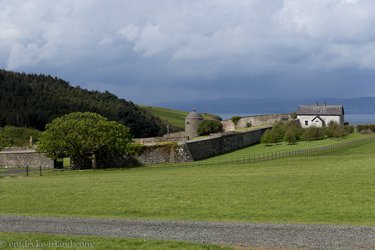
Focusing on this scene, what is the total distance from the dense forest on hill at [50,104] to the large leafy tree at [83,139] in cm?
6950

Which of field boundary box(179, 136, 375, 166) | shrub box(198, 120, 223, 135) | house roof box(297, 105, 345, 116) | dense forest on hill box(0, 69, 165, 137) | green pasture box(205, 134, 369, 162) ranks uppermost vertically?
dense forest on hill box(0, 69, 165, 137)

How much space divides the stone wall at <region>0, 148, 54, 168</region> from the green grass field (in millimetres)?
41379

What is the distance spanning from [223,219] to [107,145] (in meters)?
34.9

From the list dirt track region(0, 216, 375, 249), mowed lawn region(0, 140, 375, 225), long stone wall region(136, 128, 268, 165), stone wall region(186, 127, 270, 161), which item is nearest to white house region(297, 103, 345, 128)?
stone wall region(186, 127, 270, 161)

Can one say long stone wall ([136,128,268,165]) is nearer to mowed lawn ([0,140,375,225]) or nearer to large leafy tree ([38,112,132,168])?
large leafy tree ([38,112,132,168])

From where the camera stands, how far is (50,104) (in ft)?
453

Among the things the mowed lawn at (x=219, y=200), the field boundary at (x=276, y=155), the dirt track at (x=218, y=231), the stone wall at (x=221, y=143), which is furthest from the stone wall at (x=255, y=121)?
the dirt track at (x=218, y=231)

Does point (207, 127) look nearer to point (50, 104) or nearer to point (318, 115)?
point (318, 115)

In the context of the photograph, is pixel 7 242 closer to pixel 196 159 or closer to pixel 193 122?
pixel 196 159

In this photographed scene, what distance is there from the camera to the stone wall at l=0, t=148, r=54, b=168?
55.2 m

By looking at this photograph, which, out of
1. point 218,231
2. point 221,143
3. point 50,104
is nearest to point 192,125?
point 221,143

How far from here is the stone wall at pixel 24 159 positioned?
2172 inches

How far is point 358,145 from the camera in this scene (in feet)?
198

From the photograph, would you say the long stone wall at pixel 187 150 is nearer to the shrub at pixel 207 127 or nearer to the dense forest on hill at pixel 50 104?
the shrub at pixel 207 127
